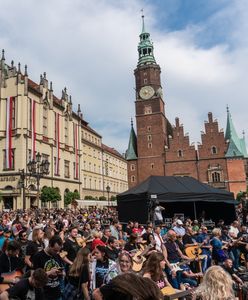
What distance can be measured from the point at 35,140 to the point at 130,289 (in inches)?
1588

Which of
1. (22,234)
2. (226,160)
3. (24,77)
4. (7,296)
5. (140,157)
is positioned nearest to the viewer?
(7,296)

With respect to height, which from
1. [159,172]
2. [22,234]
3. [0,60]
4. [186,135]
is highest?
[0,60]

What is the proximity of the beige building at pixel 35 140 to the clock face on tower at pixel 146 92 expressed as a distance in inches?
635

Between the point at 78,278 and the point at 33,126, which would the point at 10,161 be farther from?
the point at 78,278

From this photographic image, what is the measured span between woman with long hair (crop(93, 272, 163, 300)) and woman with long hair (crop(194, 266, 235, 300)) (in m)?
1.45

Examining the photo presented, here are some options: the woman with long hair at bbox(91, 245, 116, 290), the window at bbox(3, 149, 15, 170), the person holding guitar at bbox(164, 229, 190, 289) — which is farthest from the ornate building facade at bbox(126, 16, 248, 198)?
the woman with long hair at bbox(91, 245, 116, 290)

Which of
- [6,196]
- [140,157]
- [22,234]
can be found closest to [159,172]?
[140,157]

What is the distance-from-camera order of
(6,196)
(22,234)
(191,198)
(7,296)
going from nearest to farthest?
(7,296)
(22,234)
(191,198)
(6,196)

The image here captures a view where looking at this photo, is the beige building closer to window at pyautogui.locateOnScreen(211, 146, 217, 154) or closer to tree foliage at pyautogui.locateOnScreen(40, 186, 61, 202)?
tree foliage at pyautogui.locateOnScreen(40, 186, 61, 202)

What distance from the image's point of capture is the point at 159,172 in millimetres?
60812

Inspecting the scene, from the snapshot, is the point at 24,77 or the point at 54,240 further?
the point at 24,77

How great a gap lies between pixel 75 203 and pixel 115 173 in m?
34.1

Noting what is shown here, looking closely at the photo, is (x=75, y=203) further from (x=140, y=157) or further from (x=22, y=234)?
(x=22, y=234)

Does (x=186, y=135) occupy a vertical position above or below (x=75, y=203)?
above
